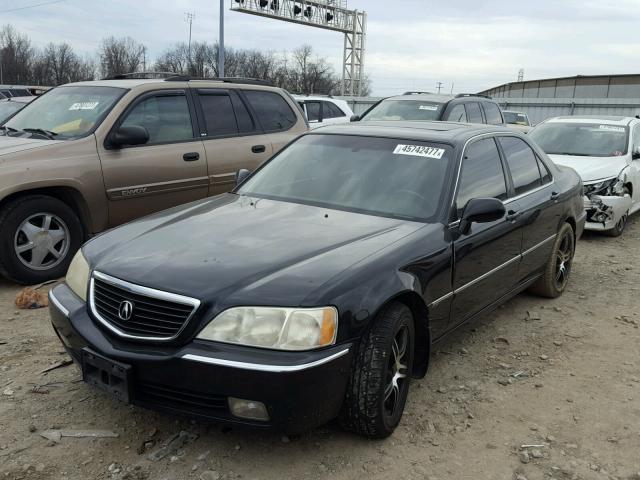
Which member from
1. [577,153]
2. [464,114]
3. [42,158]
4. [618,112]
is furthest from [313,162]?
[618,112]

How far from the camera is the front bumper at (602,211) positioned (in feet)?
25.5

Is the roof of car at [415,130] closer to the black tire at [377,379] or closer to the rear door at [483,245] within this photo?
the rear door at [483,245]

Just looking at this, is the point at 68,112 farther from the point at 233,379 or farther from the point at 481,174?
the point at 233,379

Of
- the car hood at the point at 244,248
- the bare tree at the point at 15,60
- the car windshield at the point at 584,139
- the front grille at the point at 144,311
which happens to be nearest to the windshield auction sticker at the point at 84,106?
the car hood at the point at 244,248

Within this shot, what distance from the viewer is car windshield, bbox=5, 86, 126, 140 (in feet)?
18.6

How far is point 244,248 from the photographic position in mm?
3031

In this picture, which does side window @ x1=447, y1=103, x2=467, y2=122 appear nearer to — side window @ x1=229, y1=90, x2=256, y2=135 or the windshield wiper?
side window @ x1=229, y1=90, x2=256, y2=135

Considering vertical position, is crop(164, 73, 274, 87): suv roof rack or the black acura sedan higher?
crop(164, 73, 274, 87): suv roof rack

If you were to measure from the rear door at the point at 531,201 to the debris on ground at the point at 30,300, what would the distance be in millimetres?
3695

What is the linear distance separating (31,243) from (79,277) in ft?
7.54

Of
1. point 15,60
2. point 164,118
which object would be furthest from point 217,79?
point 15,60

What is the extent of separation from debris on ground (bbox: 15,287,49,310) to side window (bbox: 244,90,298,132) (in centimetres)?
330

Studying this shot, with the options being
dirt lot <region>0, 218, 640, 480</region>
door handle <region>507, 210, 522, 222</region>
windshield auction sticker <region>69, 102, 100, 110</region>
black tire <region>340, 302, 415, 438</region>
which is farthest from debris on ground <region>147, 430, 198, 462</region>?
windshield auction sticker <region>69, 102, 100, 110</region>

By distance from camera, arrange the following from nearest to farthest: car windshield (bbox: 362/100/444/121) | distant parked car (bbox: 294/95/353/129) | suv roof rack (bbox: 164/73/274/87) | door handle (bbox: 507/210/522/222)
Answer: door handle (bbox: 507/210/522/222) < suv roof rack (bbox: 164/73/274/87) < car windshield (bbox: 362/100/444/121) < distant parked car (bbox: 294/95/353/129)
